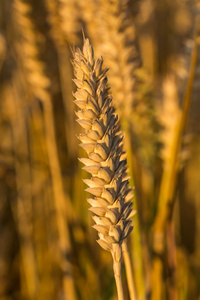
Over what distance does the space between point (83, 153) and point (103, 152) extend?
423 millimetres

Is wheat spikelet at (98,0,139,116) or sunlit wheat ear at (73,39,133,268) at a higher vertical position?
wheat spikelet at (98,0,139,116)

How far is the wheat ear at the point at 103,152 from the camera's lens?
37 cm

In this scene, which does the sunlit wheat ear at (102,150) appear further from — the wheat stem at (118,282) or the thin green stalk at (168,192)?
the thin green stalk at (168,192)

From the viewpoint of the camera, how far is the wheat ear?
371mm

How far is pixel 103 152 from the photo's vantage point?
0.38m

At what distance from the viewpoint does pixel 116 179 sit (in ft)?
1.29

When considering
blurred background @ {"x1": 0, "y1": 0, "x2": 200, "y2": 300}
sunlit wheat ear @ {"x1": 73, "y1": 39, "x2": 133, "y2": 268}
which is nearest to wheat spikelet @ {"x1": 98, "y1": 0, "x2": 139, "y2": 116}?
blurred background @ {"x1": 0, "y1": 0, "x2": 200, "y2": 300}

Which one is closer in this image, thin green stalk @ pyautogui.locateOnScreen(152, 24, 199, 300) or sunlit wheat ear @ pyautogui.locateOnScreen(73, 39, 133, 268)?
sunlit wheat ear @ pyautogui.locateOnScreen(73, 39, 133, 268)

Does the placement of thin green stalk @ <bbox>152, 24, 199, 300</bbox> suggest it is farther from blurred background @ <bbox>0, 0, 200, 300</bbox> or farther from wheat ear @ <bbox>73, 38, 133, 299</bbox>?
wheat ear @ <bbox>73, 38, 133, 299</bbox>

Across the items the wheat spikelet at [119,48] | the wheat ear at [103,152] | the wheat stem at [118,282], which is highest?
the wheat spikelet at [119,48]

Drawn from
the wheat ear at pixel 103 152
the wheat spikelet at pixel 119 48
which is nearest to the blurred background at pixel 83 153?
the wheat spikelet at pixel 119 48

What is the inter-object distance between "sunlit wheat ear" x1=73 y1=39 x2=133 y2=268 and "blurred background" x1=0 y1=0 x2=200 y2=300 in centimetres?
15

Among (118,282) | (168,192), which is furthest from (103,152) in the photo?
(168,192)

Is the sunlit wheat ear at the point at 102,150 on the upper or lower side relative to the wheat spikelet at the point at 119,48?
lower
